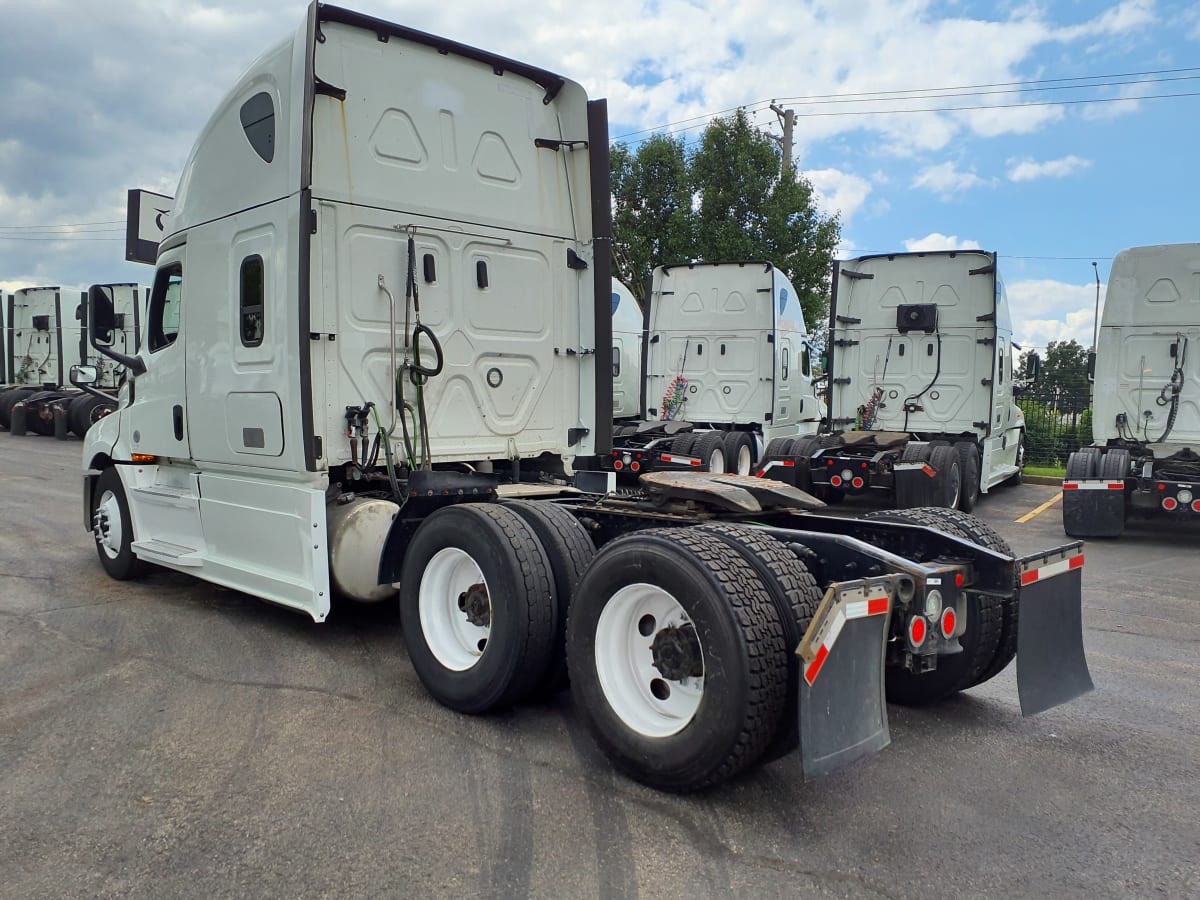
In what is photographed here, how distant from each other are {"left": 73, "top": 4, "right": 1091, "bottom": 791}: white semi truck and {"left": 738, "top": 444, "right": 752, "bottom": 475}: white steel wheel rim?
739cm

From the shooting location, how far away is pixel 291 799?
3561 millimetres

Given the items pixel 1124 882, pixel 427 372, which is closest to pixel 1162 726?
pixel 1124 882

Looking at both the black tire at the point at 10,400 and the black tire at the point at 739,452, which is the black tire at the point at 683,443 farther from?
the black tire at the point at 10,400

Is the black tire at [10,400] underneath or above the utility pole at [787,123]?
underneath

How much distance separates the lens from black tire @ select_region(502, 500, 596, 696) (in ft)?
14.1

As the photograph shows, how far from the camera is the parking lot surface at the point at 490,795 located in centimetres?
301

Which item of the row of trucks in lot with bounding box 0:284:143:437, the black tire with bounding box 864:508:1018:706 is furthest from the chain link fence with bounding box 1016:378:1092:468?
the row of trucks in lot with bounding box 0:284:143:437

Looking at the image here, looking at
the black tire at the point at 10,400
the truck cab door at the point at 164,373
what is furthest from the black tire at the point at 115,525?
the black tire at the point at 10,400

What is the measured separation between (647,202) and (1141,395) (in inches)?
654

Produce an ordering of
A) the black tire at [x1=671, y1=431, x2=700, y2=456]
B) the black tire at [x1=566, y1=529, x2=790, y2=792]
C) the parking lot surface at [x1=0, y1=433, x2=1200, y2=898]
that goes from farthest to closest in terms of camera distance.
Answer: the black tire at [x1=671, y1=431, x2=700, y2=456] < the black tire at [x1=566, y1=529, x2=790, y2=792] < the parking lot surface at [x1=0, y1=433, x2=1200, y2=898]

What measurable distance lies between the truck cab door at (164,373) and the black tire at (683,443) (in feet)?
26.3

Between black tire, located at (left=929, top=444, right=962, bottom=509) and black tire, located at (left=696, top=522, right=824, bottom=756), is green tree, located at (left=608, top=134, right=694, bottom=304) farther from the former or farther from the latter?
black tire, located at (left=696, top=522, right=824, bottom=756)

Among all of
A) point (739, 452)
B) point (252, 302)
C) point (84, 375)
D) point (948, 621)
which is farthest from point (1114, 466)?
point (84, 375)

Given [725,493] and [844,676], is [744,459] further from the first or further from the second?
[844,676]
